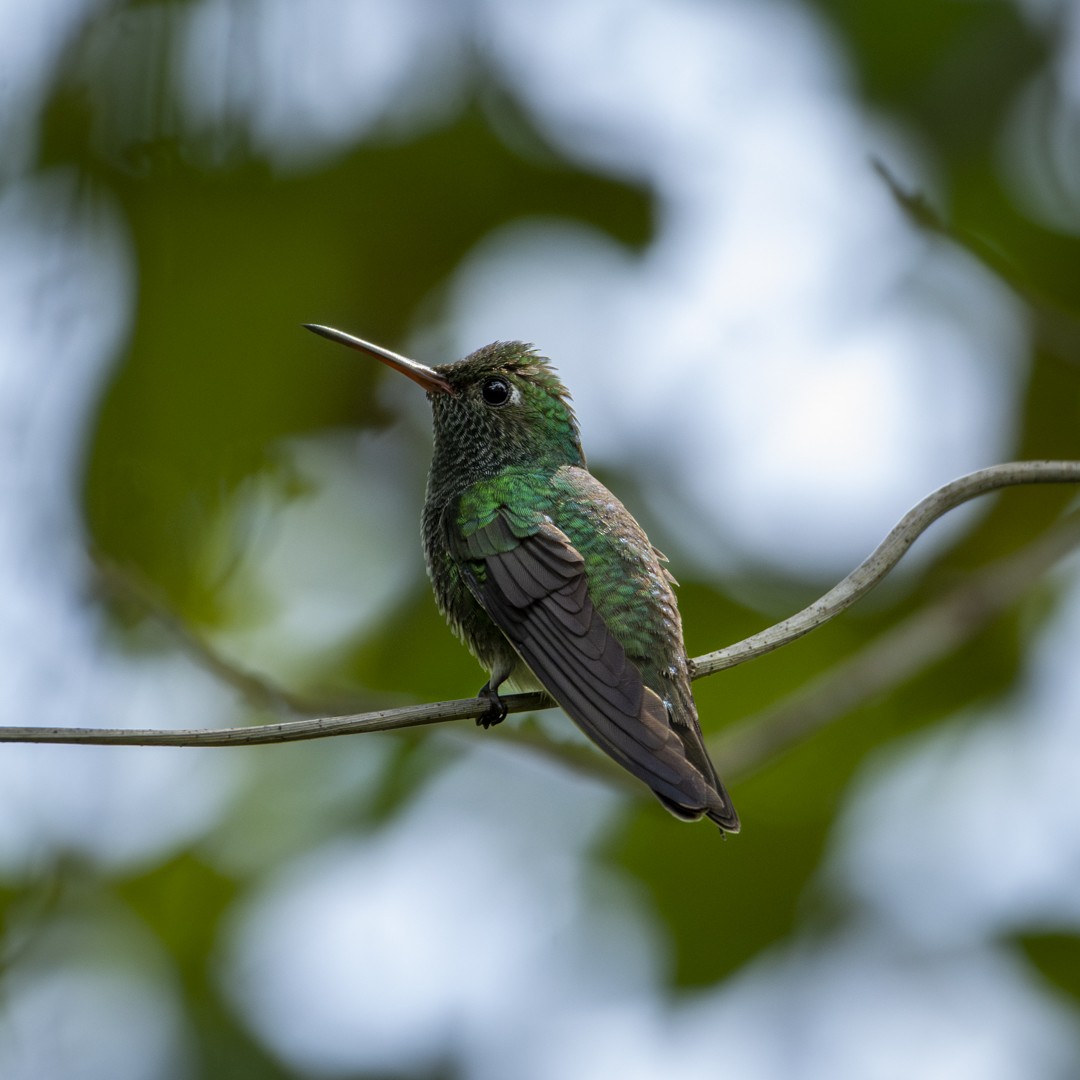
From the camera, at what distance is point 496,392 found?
371 cm

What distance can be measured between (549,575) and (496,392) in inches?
31.7

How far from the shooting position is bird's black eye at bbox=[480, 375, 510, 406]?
3707 millimetres

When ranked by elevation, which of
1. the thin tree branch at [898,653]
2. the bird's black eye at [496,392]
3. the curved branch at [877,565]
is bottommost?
the thin tree branch at [898,653]

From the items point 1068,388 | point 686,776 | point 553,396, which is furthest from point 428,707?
point 1068,388

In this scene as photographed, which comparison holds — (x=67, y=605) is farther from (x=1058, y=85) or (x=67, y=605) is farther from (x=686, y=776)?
(x=1058, y=85)

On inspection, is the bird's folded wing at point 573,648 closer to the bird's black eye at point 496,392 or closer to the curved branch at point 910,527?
the curved branch at point 910,527

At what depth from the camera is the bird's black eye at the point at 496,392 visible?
146 inches

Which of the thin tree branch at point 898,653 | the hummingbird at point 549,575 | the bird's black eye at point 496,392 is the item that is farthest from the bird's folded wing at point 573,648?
the thin tree branch at point 898,653

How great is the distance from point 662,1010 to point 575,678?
2.81m

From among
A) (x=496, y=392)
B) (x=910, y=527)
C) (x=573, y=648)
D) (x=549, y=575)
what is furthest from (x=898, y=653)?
(x=910, y=527)

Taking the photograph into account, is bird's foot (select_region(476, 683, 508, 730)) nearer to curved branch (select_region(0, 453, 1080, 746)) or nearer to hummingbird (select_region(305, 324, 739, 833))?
hummingbird (select_region(305, 324, 739, 833))

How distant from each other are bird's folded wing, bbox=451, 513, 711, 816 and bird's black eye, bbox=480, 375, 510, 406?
548 mm

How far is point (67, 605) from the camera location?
9.17 ft

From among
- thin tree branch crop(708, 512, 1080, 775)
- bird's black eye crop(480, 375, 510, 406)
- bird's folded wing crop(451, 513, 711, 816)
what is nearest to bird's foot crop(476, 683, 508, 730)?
bird's folded wing crop(451, 513, 711, 816)
